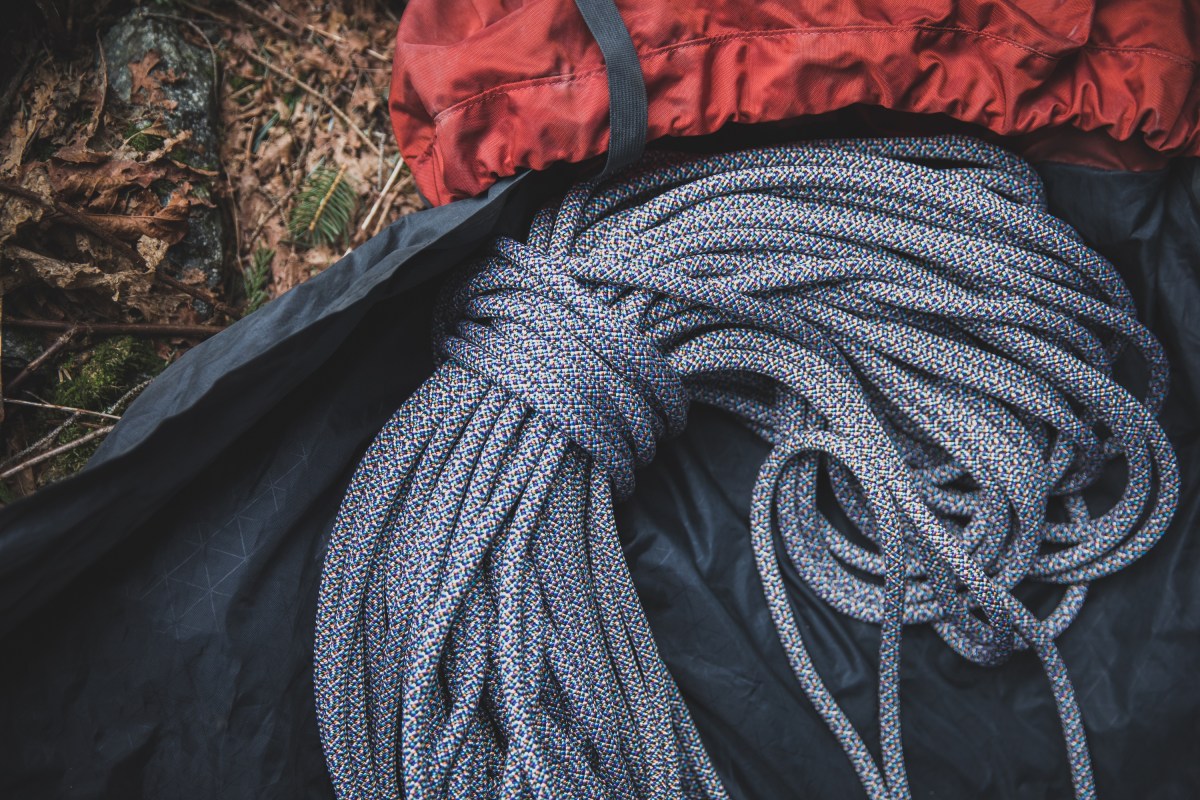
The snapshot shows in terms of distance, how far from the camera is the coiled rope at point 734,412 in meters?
0.86

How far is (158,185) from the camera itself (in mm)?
1078

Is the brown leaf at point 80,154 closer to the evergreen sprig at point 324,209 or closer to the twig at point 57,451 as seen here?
the evergreen sprig at point 324,209

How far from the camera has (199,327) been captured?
1046mm

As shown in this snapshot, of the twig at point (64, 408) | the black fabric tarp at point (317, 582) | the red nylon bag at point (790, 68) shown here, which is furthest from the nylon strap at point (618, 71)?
the twig at point (64, 408)

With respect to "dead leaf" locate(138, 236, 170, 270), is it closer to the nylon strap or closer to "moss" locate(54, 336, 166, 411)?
"moss" locate(54, 336, 166, 411)

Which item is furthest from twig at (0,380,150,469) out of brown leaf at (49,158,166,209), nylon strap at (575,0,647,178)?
nylon strap at (575,0,647,178)

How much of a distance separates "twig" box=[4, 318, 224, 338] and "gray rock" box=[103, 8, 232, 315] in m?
0.06

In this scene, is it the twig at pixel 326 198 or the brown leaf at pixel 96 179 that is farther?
the twig at pixel 326 198

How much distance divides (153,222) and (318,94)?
0.31m

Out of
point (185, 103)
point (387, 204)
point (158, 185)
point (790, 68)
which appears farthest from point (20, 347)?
point (790, 68)

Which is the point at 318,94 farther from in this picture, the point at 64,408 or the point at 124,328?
the point at 64,408

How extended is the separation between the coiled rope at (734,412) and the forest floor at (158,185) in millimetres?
357

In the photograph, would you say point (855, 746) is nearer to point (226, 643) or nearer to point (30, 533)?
point (226, 643)

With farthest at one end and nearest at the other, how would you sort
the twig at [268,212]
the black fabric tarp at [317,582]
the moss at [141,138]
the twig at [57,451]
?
1. the twig at [268,212]
2. the moss at [141,138]
3. the twig at [57,451]
4. the black fabric tarp at [317,582]
